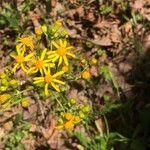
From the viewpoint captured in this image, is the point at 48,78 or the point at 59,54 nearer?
the point at 48,78

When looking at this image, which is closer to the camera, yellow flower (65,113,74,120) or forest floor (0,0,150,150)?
yellow flower (65,113,74,120)

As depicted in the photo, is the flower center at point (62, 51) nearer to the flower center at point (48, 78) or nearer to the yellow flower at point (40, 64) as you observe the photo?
the yellow flower at point (40, 64)

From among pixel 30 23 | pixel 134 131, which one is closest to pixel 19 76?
pixel 30 23

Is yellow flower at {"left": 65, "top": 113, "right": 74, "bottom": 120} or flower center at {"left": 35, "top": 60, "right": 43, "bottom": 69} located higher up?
flower center at {"left": 35, "top": 60, "right": 43, "bottom": 69}

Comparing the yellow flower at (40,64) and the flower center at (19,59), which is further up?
the flower center at (19,59)

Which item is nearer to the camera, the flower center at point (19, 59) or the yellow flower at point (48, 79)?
the yellow flower at point (48, 79)

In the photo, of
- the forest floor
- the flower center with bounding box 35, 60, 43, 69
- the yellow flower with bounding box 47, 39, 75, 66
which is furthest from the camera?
the forest floor

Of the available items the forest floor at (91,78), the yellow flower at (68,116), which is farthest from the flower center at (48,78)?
the forest floor at (91,78)

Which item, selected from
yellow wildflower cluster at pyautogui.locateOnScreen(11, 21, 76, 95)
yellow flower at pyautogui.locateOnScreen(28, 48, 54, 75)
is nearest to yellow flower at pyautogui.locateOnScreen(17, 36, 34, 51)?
yellow wildflower cluster at pyautogui.locateOnScreen(11, 21, 76, 95)

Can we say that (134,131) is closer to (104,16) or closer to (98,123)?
(98,123)

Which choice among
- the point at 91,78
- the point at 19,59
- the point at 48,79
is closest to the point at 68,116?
the point at 48,79

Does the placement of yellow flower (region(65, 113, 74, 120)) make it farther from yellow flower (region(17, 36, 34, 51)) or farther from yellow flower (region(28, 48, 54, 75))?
yellow flower (region(17, 36, 34, 51))

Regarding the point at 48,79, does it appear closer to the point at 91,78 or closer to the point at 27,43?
the point at 27,43

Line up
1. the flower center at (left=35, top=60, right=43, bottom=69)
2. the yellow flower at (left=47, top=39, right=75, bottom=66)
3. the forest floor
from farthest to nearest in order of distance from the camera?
the forest floor → the yellow flower at (left=47, top=39, right=75, bottom=66) → the flower center at (left=35, top=60, right=43, bottom=69)
